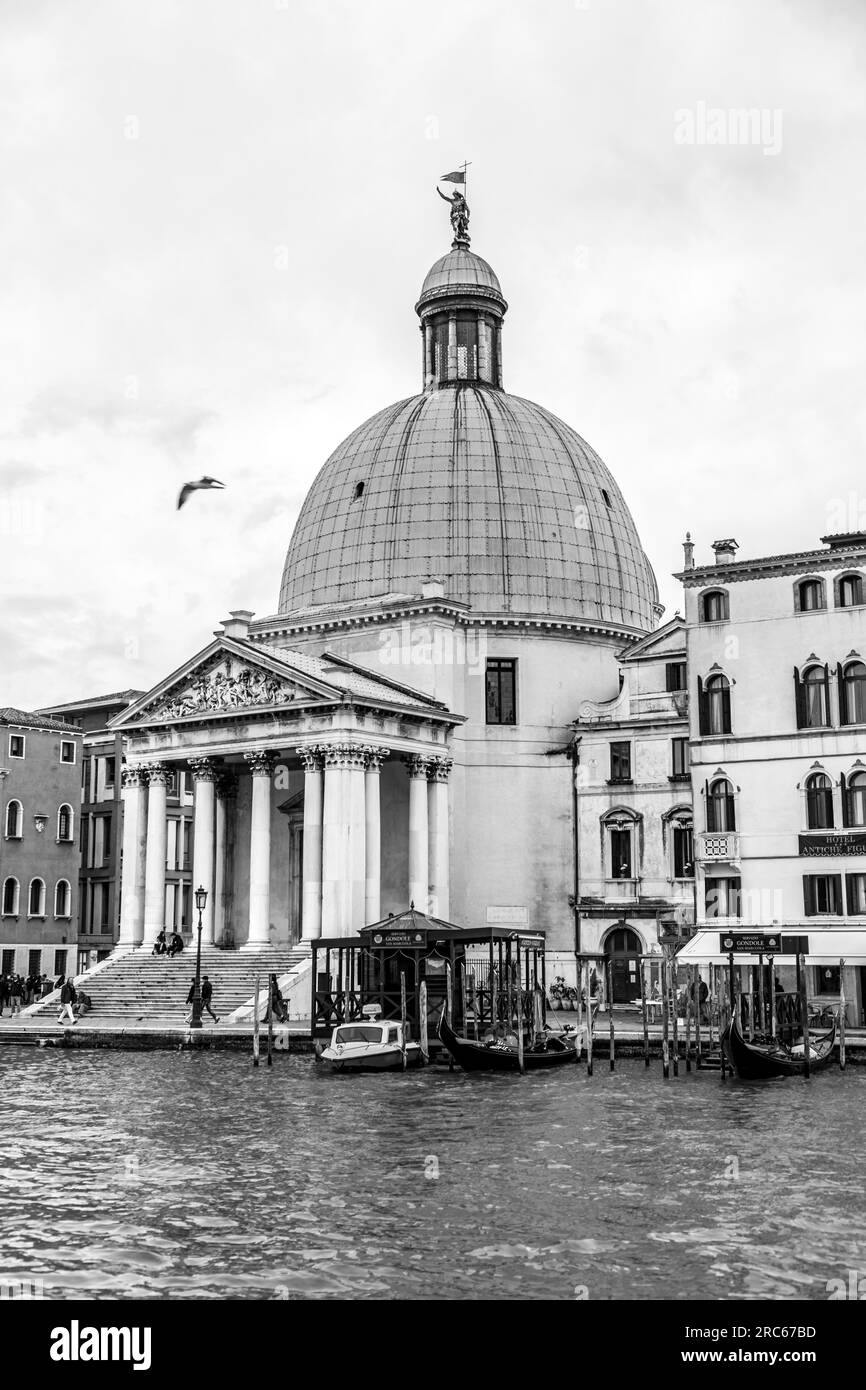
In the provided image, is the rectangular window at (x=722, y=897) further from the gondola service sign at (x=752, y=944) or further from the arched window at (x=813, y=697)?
the gondola service sign at (x=752, y=944)

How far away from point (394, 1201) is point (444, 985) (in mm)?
21580

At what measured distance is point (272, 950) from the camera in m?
46.1

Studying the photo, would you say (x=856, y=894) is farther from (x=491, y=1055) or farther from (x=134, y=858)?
(x=134, y=858)

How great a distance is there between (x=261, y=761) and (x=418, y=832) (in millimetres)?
5226

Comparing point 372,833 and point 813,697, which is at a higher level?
point 813,697

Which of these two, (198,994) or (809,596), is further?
(198,994)

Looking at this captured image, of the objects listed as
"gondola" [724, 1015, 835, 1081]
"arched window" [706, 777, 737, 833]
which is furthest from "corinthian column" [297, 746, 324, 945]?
"gondola" [724, 1015, 835, 1081]

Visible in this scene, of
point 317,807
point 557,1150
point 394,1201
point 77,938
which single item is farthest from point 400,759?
point 394,1201

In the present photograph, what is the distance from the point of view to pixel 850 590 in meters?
39.1

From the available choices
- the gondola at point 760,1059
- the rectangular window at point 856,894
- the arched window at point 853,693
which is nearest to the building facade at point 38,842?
the rectangular window at point 856,894

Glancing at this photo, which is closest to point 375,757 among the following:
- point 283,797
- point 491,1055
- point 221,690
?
point 221,690

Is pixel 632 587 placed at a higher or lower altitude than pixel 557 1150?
higher
